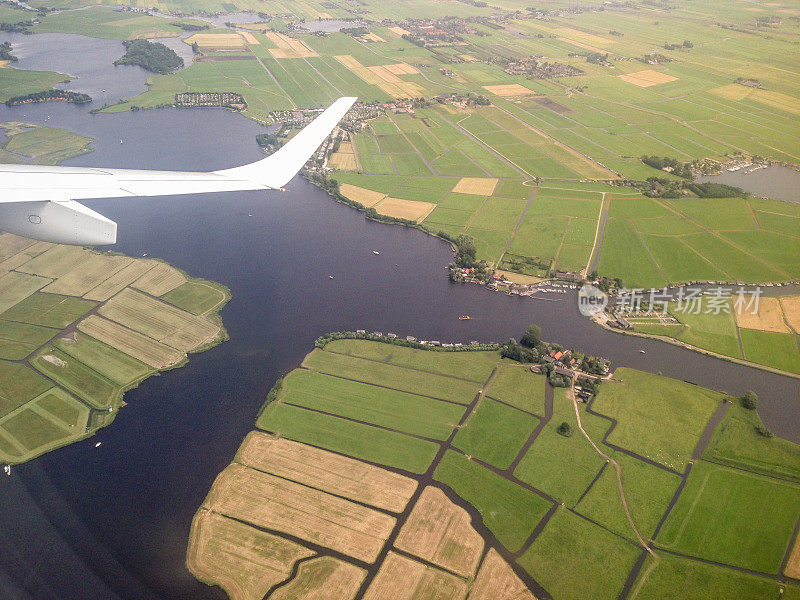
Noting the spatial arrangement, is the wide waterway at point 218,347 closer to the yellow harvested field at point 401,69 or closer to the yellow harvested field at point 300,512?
the yellow harvested field at point 300,512

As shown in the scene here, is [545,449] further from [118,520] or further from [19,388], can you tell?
[19,388]

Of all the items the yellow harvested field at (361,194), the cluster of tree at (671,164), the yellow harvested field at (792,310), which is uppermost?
the cluster of tree at (671,164)

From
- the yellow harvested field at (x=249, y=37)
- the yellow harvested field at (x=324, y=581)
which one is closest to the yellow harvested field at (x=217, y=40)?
the yellow harvested field at (x=249, y=37)

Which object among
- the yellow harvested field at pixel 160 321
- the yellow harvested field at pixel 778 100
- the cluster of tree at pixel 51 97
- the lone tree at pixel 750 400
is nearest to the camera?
the lone tree at pixel 750 400

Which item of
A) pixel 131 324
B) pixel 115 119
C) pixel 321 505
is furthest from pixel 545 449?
pixel 115 119

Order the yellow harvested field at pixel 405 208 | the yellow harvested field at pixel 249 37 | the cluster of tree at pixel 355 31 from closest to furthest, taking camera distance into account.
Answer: the yellow harvested field at pixel 405 208 → the yellow harvested field at pixel 249 37 → the cluster of tree at pixel 355 31

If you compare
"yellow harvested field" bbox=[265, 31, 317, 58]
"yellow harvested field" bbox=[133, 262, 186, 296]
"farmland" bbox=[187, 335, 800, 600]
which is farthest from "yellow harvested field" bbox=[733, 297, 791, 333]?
"yellow harvested field" bbox=[265, 31, 317, 58]

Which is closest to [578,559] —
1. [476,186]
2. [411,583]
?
[411,583]
